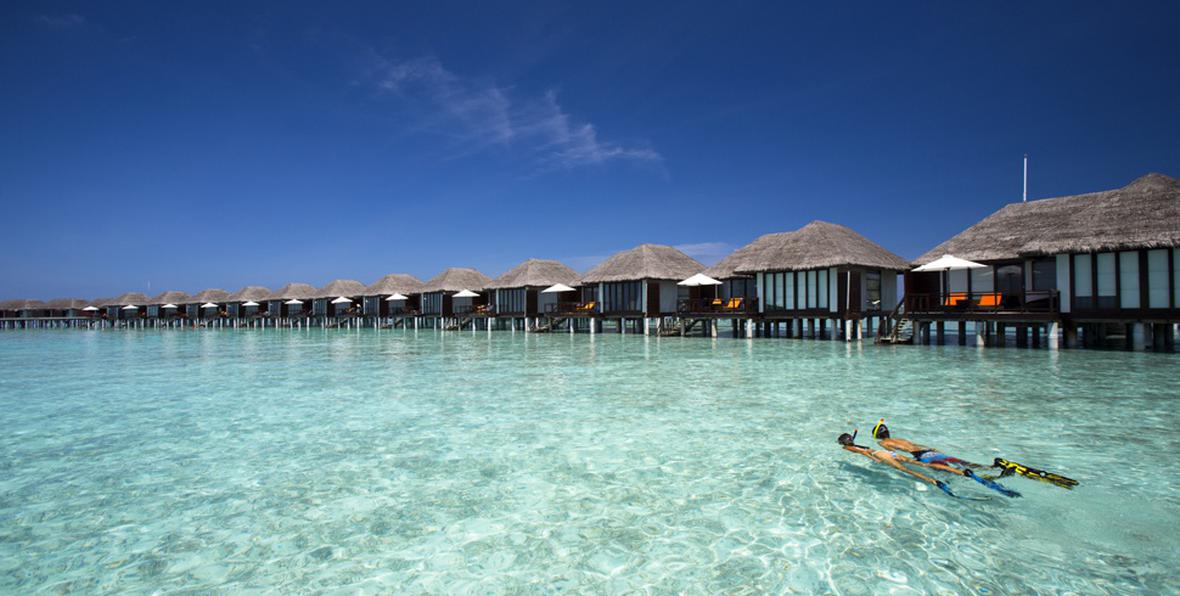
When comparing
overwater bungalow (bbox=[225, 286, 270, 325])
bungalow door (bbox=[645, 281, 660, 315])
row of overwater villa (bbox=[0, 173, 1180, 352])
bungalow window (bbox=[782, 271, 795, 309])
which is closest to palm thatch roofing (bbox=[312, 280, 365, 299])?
overwater bungalow (bbox=[225, 286, 270, 325])

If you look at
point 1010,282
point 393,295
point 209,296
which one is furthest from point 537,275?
point 209,296

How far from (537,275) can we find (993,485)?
102 ft

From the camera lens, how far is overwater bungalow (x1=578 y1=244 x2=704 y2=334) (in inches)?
1136

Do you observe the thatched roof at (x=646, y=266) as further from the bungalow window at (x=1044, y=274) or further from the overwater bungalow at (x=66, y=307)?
the overwater bungalow at (x=66, y=307)

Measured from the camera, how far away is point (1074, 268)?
17.1 m

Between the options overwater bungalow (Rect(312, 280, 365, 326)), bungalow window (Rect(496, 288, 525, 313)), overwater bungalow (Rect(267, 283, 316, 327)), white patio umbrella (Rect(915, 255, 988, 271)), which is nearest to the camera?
white patio umbrella (Rect(915, 255, 988, 271))

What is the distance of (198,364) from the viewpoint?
55.0 feet

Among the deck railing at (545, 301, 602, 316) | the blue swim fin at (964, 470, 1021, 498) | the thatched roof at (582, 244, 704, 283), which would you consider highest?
the thatched roof at (582, 244, 704, 283)

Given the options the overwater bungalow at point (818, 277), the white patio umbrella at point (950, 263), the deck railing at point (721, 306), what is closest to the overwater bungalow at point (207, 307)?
the deck railing at point (721, 306)

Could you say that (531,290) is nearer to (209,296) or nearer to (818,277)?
(818,277)

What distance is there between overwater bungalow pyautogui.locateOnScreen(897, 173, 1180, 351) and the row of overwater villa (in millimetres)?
34

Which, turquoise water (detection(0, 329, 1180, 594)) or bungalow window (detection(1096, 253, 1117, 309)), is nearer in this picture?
turquoise water (detection(0, 329, 1180, 594))

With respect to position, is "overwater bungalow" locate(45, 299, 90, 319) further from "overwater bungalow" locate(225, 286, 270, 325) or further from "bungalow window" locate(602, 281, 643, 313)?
"bungalow window" locate(602, 281, 643, 313)

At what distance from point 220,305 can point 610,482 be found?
67.8 metres
